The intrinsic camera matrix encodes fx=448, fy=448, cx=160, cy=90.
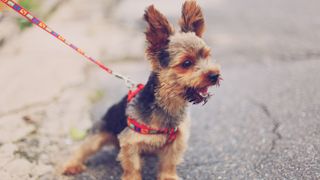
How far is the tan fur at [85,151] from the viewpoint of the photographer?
4602mm

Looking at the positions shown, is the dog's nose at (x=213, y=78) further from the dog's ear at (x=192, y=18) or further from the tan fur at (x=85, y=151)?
the tan fur at (x=85, y=151)

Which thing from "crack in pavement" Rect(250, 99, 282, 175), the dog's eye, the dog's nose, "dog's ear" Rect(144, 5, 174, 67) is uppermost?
"dog's ear" Rect(144, 5, 174, 67)

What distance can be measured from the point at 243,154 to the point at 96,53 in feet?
12.3

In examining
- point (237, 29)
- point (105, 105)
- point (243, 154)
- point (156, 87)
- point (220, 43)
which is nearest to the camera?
point (156, 87)

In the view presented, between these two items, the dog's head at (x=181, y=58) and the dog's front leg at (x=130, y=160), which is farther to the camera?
the dog's front leg at (x=130, y=160)

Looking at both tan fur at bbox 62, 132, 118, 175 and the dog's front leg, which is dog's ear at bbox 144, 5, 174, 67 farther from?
tan fur at bbox 62, 132, 118, 175

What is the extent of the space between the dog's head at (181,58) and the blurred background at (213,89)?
1.07 m

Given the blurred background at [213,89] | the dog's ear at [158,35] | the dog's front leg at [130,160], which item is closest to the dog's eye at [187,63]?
the dog's ear at [158,35]

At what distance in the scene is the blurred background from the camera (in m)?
4.64

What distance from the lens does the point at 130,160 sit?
13.8ft

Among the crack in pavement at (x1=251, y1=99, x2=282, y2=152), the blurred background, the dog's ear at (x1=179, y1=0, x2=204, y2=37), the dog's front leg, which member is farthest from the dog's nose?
the crack in pavement at (x1=251, y1=99, x2=282, y2=152)

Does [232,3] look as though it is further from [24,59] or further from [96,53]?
[24,59]

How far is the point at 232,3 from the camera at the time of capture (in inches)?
400

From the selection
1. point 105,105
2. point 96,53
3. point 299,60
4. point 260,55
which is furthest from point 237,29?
point 105,105
